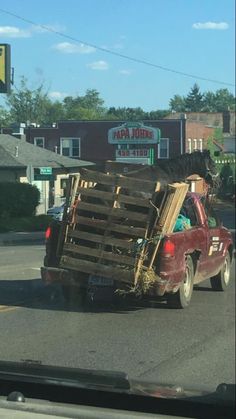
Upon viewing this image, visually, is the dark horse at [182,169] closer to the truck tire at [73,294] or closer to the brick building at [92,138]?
the brick building at [92,138]

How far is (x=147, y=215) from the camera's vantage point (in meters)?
7.77

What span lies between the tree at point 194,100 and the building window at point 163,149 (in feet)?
1.32

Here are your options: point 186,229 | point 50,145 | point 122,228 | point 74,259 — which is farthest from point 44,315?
point 50,145

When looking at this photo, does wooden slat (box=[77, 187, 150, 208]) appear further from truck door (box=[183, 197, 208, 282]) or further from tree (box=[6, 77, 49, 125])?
tree (box=[6, 77, 49, 125])

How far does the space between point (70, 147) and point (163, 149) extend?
Answer: 34.7 inches

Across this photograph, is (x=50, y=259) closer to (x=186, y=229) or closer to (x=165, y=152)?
(x=186, y=229)

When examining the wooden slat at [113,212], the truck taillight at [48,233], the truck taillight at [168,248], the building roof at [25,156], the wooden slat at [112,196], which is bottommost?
the truck taillight at [168,248]

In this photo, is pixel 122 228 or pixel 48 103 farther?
pixel 122 228

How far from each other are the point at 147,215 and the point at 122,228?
0.37 m

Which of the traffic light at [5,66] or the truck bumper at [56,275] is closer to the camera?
the traffic light at [5,66]

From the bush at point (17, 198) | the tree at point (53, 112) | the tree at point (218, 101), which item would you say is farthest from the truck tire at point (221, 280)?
the tree at point (53, 112)

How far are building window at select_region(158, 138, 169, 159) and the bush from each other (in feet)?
3.68

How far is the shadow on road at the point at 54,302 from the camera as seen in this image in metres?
8.26

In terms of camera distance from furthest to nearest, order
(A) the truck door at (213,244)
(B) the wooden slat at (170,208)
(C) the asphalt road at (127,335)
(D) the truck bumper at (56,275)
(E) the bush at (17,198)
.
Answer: (A) the truck door at (213,244), (D) the truck bumper at (56,275), (B) the wooden slat at (170,208), (E) the bush at (17,198), (C) the asphalt road at (127,335)
